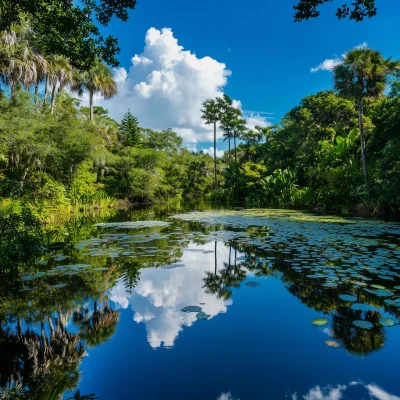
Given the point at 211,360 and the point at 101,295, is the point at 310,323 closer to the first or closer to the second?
the point at 211,360

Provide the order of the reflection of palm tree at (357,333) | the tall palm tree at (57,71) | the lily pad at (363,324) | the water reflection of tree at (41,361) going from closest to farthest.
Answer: the water reflection of tree at (41,361) → the reflection of palm tree at (357,333) → the lily pad at (363,324) → the tall palm tree at (57,71)

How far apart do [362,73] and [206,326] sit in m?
16.1

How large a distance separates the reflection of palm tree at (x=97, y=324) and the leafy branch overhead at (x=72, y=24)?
185 inches

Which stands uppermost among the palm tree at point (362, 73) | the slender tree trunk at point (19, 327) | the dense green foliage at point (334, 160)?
the palm tree at point (362, 73)

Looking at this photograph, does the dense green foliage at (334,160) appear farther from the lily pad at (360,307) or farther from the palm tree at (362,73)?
the lily pad at (360,307)

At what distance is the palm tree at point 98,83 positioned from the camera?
74.3 feet

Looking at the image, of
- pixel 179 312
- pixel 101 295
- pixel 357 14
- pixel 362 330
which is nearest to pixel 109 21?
pixel 357 14

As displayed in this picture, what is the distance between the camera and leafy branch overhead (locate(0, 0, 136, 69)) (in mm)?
5027

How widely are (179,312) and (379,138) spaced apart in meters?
15.0

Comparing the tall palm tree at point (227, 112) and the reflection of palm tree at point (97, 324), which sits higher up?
the tall palm tree at point (227, 112)

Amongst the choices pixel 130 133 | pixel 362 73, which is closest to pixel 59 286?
pixel 362 73

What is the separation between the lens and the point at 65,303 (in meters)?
3.85

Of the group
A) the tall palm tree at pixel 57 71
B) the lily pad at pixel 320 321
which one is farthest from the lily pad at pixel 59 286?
the tall palm tree at pixel 57 71

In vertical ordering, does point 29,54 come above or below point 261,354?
above
